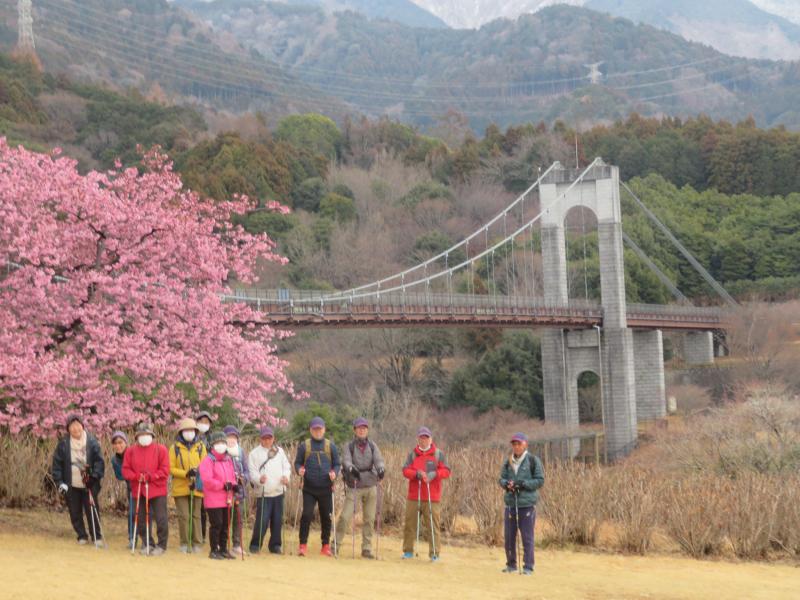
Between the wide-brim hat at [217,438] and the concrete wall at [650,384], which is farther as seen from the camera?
the concrete wall at [650,384]

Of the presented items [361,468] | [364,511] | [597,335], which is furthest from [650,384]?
[361,468]

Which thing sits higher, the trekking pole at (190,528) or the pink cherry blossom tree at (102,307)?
the pink cherry blossom tree at (102,307)

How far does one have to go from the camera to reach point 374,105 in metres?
163

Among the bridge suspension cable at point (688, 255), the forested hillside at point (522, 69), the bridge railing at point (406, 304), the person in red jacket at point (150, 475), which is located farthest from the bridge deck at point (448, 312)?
the forested hillside at point (522, 69)

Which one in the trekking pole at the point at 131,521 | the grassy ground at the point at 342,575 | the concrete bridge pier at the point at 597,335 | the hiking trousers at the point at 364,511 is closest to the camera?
the grassy ground at the point at 342,575

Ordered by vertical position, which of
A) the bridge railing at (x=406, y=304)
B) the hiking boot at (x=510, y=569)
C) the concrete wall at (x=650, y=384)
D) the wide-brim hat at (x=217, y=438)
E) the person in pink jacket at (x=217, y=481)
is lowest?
the hiking boot at (x=510, y=569)

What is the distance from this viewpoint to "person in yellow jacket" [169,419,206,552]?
42.5 feet

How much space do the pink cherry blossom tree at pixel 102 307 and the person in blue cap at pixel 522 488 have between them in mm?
4665

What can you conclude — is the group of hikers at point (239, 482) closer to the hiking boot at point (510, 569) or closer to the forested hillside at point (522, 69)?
the hiking boot at point (510, 569)

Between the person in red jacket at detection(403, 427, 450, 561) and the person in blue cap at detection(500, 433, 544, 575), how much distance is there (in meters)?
0.67

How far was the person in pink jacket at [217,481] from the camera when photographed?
41.8ft

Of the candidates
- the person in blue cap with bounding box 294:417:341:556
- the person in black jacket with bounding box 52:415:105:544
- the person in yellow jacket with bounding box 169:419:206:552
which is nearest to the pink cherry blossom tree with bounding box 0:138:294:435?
the person in black jacket with bounding box 52:415:105:544

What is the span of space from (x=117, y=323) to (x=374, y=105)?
149 meters

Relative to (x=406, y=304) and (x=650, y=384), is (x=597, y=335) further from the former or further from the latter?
(x=406, y=304)
